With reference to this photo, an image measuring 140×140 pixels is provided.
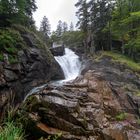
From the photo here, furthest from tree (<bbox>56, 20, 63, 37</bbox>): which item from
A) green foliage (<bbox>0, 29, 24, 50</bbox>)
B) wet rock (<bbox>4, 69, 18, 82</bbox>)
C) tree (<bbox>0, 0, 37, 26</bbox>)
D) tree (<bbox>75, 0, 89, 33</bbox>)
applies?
wet rock (<bbox>4, 69, 18, 82</bbox>)

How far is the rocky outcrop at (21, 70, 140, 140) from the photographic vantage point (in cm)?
1093

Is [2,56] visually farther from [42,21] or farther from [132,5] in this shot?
[42,21]

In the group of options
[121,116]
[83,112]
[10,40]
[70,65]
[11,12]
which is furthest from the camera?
[70,65]

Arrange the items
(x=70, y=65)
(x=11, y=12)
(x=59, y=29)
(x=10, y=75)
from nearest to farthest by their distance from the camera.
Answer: (x=10, y=75) → (x=11, y=12) → (x=70, y=65) → (x=59, y=29)

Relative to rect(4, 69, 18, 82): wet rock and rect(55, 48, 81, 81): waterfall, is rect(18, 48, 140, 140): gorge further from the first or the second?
rect(55, 48, 81, 81): waterfall

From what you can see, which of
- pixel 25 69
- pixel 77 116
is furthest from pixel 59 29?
pixel 77 116

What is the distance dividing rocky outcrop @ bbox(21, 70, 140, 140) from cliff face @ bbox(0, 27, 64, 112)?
5942mm

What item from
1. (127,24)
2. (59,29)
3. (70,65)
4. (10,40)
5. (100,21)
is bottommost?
(70,65)

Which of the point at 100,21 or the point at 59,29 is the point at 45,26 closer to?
the point at 59,29

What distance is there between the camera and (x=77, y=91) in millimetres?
14211

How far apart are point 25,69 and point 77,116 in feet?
36.2

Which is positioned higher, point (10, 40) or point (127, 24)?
point (127, 24)

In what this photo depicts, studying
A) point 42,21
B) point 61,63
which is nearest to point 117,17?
point 61,63

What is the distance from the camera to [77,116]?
11.7 meters
